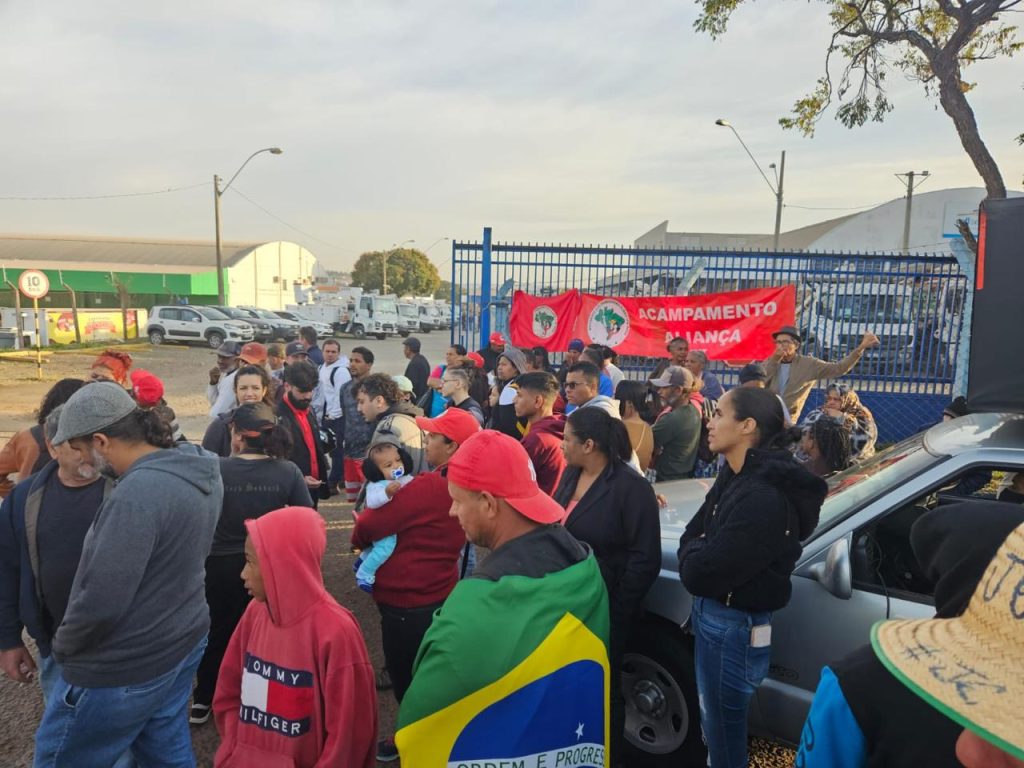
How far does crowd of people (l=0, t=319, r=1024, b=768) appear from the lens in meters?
1.50

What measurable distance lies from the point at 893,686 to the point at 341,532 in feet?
18.2

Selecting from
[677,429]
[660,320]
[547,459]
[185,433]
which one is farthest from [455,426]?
[185,433]

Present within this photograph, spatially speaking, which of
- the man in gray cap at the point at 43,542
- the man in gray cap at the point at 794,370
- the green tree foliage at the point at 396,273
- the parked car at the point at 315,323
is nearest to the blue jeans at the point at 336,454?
the man in gray cap at the point at 794,370

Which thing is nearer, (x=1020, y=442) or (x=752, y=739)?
(x=1020, y=442)

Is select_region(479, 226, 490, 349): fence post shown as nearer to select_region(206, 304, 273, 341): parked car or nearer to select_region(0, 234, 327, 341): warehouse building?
select_region(206, 304, 273, 341): parked car

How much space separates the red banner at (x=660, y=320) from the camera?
8.90m

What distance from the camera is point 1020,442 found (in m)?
2.71

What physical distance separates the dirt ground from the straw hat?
9.32 ft

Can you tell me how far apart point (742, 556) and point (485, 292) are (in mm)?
7447

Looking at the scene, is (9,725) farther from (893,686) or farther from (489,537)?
(893,686)

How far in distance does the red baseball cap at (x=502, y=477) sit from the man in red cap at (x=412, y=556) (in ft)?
3.26

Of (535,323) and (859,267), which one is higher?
(859,267)

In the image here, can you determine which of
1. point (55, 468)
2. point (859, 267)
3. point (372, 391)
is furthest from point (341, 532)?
point (859, 267)

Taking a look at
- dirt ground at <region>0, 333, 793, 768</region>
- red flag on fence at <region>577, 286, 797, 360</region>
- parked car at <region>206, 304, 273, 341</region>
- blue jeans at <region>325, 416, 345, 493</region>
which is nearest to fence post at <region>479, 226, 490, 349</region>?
red flag on fence at <region>577, 286, 797, 360</region>
